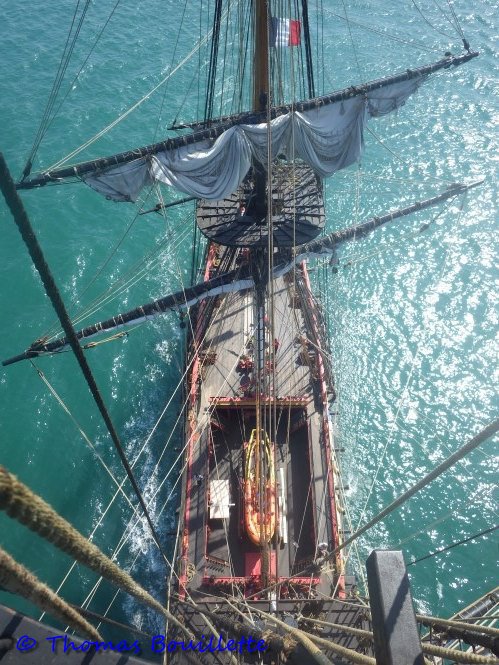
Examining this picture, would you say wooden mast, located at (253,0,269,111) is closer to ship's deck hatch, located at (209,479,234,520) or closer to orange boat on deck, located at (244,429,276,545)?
orange boat on deck, located at (244,429,276,545)

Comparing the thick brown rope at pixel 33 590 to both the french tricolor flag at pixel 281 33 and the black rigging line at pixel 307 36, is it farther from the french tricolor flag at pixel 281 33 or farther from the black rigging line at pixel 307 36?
the black rigging line at pixel 307 36

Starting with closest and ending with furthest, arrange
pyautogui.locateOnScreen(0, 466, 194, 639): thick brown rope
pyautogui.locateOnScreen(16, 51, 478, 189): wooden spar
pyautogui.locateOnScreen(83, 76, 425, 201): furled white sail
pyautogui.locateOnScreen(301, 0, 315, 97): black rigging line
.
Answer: pyautogui.locateOnScreen(0, 466, 194, 639): thick brown rope, pyautogui.locateOnScreen(16, 51, 478, 189): wooden spar, pyautogui.locateOnScreen(83, 76, 425, 201): furled white sail, pyautogui.locateOnScreen(301, 0, 315, 97): black rigging line

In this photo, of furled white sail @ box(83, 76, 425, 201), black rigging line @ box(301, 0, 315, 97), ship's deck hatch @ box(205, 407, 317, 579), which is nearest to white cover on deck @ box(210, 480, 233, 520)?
ship's deck hatch @ box(205, 407, 317, 579)

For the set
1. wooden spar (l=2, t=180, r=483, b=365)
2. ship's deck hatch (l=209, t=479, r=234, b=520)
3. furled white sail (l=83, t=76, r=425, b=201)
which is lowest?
ship's deck hatch (l=209, t=479, r=234, b=520)

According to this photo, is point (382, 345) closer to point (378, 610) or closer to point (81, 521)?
point (81, 521)

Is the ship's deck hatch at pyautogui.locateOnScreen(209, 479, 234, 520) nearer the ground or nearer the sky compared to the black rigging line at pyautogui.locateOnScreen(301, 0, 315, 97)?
nearer the ground

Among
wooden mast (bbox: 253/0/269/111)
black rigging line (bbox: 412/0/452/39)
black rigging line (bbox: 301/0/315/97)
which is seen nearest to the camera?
wooden mast (bbox: 253/0/269/111)

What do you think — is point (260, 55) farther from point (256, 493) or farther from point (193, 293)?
point (256, 493)
